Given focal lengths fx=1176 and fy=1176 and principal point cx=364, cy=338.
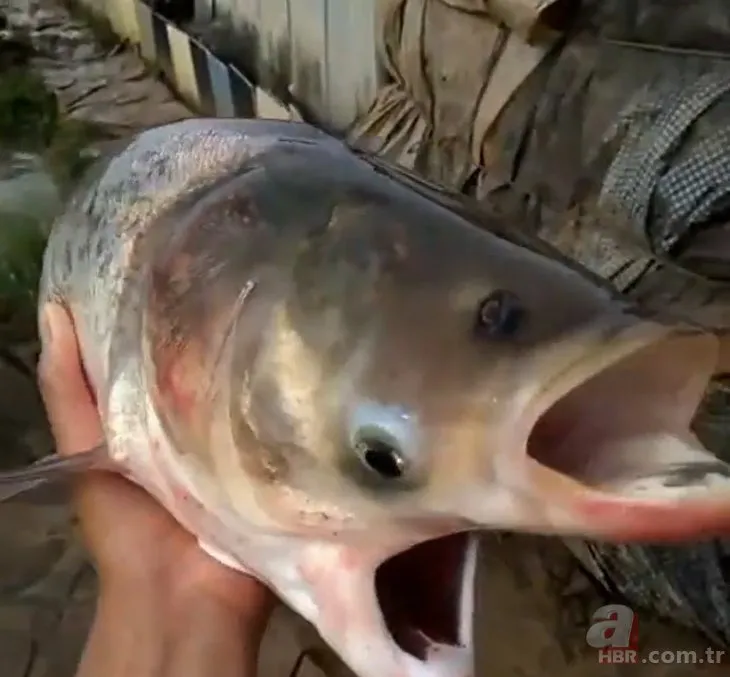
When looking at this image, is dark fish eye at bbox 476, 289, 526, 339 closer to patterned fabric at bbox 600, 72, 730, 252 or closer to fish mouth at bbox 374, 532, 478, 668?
fish mouth at bbox 374, 532, 478, 668

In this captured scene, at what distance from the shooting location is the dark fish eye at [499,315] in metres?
0.50

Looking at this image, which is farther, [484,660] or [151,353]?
[484,660]

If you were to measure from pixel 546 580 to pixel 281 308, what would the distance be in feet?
2.80

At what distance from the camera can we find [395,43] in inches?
70.5

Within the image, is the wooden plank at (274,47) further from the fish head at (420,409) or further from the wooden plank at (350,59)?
the fish head at (420,409)

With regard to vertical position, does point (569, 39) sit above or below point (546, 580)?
above

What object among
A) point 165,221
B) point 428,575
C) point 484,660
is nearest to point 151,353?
point 165,221

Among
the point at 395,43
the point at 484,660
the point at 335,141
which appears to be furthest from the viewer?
the point at 395,43

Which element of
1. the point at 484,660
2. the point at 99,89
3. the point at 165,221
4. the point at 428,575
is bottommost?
the point at 99,89

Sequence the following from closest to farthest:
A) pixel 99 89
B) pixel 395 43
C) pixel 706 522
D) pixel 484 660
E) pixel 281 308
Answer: pixel 706 522, pixel 281 308, pixel 484 660, pixel 395 43, pixel 99 89

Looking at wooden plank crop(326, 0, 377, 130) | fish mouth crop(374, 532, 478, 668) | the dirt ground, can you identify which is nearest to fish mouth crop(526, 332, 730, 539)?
fish mouth crop(374, 532, 478, 668)

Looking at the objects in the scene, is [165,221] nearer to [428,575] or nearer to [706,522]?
[428,575]

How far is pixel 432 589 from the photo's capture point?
620mm

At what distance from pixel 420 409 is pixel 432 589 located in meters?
0.14
